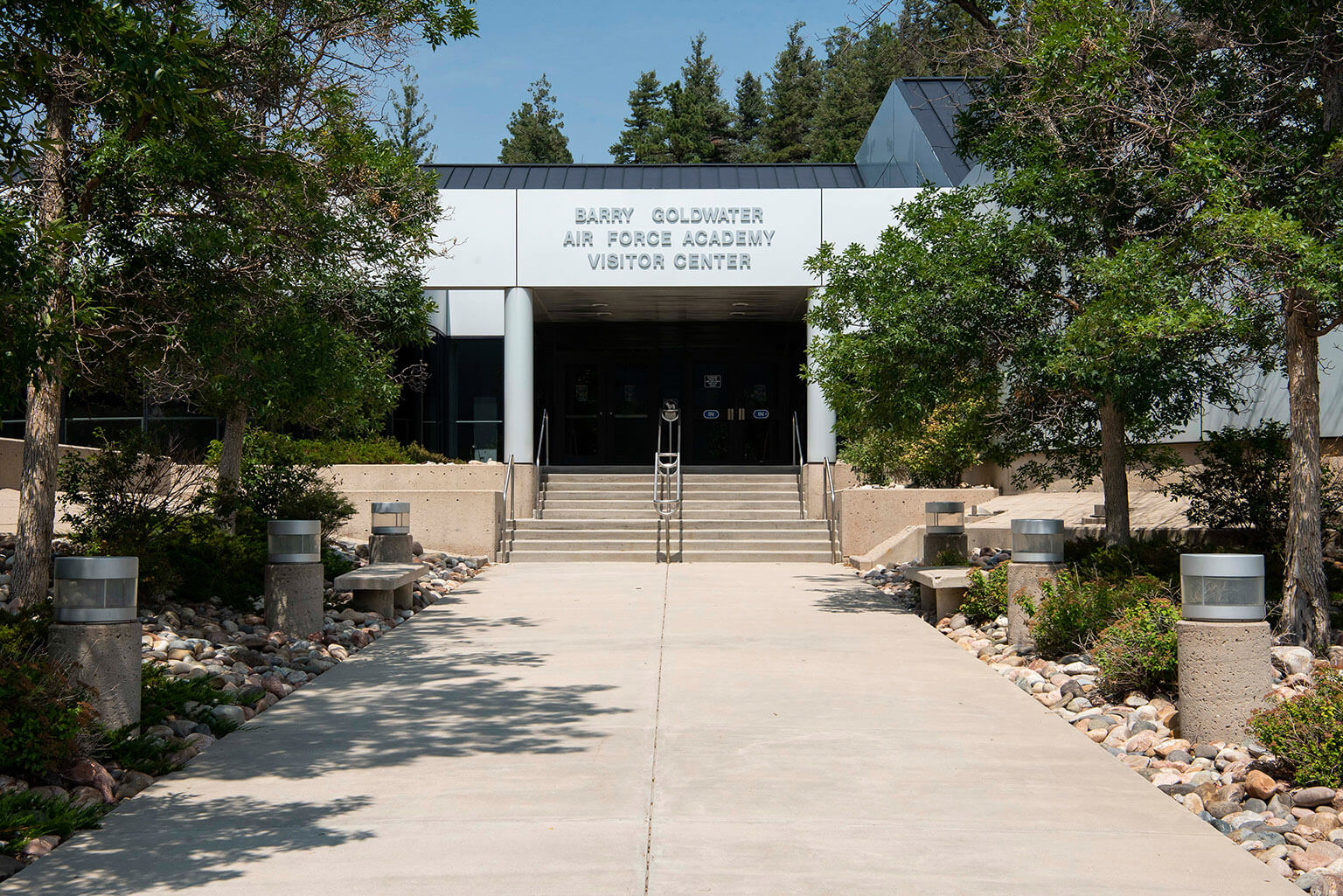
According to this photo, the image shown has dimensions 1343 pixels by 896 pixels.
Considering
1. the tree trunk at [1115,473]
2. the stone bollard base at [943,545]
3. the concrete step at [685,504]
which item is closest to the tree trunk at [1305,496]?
the tree trunk at [1115,473]

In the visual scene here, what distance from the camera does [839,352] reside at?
38.8ft

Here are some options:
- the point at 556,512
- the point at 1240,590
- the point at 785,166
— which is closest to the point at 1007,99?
the point at 1240,590

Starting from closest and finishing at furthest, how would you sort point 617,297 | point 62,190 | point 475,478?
point 62,190
point 475,478
point 617,297

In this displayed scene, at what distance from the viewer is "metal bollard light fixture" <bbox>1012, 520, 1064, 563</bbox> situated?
979 centimetres

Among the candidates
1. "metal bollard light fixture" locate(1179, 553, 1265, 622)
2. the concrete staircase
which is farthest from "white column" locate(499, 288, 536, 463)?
"metal bollard light fixture" locate(1179, 553, 1265, 622)

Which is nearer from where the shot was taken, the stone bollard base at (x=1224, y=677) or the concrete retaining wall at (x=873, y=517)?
the stone bollard base at (x=1224, y=677)

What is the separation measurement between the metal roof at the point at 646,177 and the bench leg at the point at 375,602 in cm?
1493

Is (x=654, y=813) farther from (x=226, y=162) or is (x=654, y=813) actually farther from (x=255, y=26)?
(x=255, y=26)

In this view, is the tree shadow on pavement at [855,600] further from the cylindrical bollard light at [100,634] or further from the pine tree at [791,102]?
the pine tree at [791,102]

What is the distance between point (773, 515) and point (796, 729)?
13.4m

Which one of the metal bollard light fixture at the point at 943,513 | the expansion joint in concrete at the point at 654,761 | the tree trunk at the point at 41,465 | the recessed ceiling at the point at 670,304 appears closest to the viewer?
the expansion joint in concrete at the point at 654,761

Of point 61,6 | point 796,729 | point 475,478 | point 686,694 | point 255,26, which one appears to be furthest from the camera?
point 475,478

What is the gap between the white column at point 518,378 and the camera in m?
20.8

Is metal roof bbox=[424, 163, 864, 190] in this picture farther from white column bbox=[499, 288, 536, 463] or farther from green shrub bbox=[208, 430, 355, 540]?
green shrub bbox=[208, 430, 355, 540]
